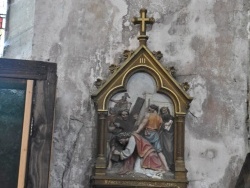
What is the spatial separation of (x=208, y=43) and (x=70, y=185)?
5.84ft

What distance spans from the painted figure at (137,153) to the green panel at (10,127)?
1200 millimetres

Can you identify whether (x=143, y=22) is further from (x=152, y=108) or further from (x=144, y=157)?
(x=144, y=157)

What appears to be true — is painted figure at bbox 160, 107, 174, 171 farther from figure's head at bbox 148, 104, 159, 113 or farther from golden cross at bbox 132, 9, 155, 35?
golden cross at bbox 132, 9, 155, 35

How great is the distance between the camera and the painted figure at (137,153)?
4.33 m

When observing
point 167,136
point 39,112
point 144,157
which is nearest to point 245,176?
point 167,136

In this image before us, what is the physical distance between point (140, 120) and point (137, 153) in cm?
29

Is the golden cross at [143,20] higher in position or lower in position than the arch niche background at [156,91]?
higher

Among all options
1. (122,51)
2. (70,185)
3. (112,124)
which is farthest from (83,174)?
(122,51)

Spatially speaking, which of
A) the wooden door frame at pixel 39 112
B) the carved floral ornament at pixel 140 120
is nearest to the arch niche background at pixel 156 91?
the carved floral ornament at pixel 140 120

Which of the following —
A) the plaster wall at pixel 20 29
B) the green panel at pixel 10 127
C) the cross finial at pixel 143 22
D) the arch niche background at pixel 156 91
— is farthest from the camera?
the plaster wall at pixel 20 29

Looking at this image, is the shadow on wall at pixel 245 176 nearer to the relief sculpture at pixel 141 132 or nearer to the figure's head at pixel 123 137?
the relief sculpture at pixel 141 132

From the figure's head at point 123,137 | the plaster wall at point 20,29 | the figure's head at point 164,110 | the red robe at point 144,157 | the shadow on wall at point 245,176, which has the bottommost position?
the shadow on wall at point 245,176

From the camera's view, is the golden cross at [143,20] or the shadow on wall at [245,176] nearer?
the shadow on wall at [245,176]

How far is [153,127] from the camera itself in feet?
14.5
